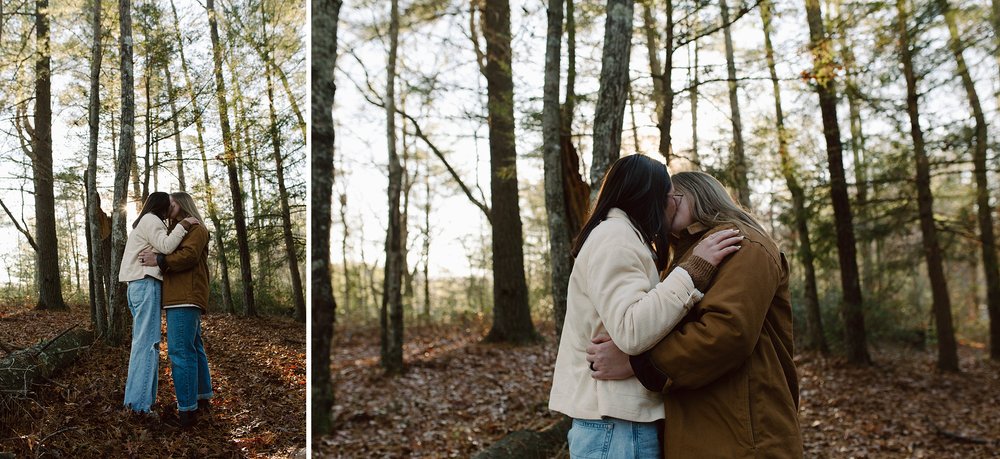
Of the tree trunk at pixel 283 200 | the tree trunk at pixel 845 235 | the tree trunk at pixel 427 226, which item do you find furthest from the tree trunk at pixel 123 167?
the tree trunk at pixel 427 226

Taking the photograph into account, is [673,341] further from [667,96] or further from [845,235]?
[845,235]

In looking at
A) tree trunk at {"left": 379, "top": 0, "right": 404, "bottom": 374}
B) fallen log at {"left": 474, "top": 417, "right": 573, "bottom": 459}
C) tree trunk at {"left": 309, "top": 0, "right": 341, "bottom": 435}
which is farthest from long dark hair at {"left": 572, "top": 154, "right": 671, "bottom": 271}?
tree trunk at {"left": 379, "top": 0, "right": 404, "bottom": 374}

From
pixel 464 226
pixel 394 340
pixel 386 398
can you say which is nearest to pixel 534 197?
pixel 464 226

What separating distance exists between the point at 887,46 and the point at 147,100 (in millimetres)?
12334

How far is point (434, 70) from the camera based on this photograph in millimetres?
13875

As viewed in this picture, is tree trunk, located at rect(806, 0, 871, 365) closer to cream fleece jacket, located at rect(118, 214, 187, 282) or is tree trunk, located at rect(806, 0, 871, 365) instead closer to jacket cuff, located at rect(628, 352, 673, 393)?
jacket cuff, located at rect(628, 352, 673, 393)

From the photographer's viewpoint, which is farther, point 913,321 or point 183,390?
point 913,321

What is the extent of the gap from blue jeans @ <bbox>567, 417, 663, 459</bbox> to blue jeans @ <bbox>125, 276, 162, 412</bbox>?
1409mm

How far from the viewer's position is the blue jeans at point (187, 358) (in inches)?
80.6

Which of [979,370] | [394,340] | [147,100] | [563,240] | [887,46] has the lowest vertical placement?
[979,370]

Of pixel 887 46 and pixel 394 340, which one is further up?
pixel 887 46

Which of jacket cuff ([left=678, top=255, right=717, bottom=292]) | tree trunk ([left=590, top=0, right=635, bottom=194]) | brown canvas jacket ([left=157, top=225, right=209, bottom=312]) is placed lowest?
jacket cuff ([left=678, top=255, right=717, bottom=292])

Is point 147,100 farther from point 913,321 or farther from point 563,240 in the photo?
point 913,321

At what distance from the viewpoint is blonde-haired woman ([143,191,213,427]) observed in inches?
80.7
